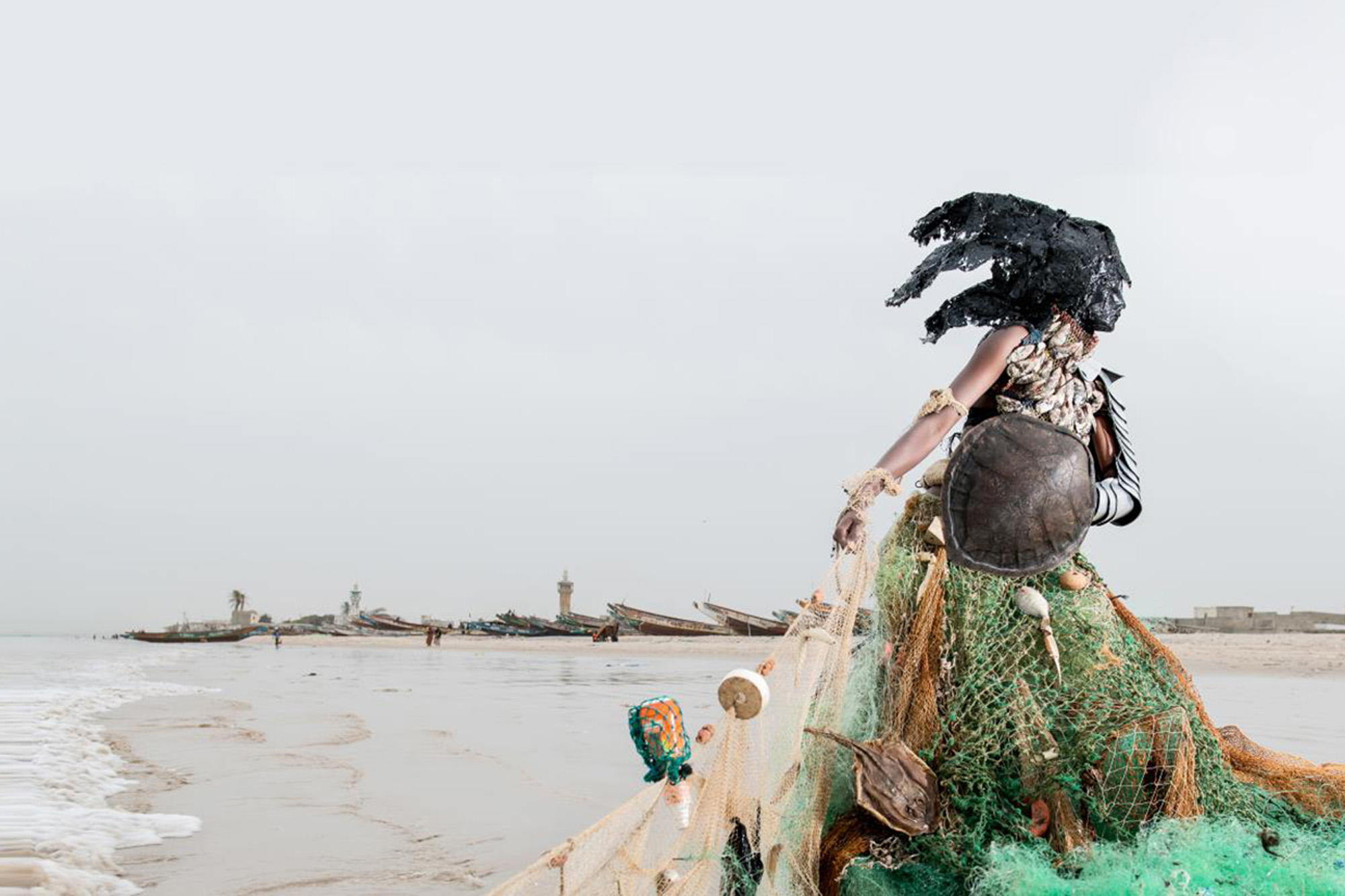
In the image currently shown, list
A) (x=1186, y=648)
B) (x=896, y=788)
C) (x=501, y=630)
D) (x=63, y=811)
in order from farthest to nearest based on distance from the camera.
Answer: (x=501, y=630) → (x=1186, y=648) → (x=63, y=811) → (x=896, y=788)

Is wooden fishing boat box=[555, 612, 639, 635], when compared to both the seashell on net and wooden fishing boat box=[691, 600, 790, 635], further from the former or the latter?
the seashell on net

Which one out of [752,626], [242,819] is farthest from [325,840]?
[752,626]

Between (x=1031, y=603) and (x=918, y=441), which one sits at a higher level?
(x=918, y=441)

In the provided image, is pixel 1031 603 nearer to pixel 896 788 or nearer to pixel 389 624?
pixel 896 788

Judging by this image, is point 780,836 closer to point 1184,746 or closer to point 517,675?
point 1184,746

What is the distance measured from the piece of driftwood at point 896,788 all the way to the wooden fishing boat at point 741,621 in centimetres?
4044

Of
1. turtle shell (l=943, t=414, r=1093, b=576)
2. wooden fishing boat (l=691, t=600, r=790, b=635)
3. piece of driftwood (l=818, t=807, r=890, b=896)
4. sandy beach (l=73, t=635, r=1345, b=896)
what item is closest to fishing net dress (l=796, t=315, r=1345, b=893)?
piece of driftwood (l=818, t=807, r=890, b=896)

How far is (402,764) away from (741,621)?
3943 centimetres

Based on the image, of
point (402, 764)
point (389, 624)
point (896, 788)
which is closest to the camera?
point (896, 788)

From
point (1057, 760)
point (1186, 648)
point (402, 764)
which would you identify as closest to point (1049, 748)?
point (1057, 760)

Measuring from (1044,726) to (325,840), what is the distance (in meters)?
3.91

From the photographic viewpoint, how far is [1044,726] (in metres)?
2.34

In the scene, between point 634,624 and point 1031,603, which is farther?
point 634,624

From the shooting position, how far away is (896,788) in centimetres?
221
